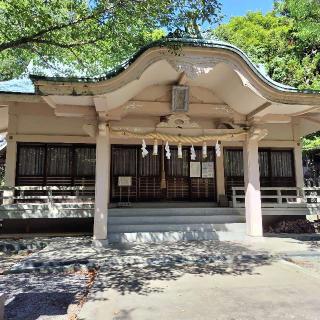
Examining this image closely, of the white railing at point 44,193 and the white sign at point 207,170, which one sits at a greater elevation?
the white sign at point 207,170

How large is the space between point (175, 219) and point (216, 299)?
6.25 meters

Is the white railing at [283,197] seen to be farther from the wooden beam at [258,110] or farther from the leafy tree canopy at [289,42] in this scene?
the leafy tree canopy at [289,42]

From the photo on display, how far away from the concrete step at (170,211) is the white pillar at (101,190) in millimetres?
1782

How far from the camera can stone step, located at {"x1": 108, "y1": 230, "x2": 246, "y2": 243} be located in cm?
1050

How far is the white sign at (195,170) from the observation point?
14102 millimetres

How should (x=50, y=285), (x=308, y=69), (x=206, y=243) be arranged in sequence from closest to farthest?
(x=50, y=285)
(x=206, y=243)
(x=308, y=69)

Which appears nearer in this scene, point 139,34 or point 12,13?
point 12,13

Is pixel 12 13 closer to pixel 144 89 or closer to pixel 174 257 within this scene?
pixel 144 89

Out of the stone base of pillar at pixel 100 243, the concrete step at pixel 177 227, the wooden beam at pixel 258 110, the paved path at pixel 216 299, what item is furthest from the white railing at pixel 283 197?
the paved path at pixel 216 299

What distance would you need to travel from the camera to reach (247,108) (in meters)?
11.0

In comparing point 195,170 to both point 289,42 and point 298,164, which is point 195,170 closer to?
point 298,164

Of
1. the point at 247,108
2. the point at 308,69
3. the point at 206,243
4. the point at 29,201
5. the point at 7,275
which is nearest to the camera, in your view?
the point at 7,275

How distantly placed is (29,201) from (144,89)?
6272 mm

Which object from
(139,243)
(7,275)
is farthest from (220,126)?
(7,275)
